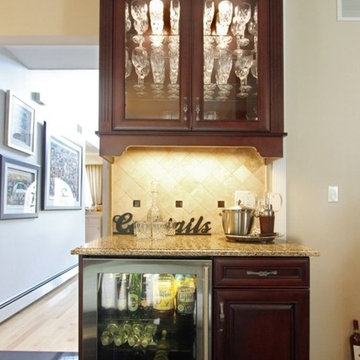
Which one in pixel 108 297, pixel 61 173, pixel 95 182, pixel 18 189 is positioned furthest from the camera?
pixel 95 182

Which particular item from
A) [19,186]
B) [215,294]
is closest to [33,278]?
[19,186]

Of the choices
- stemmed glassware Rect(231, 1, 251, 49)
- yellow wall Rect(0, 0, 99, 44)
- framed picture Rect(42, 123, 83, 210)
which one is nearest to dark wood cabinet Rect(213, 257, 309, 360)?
stemmed glassware Rect(231, 1, 251, 49)

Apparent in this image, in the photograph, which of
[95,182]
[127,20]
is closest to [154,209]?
[127,20]

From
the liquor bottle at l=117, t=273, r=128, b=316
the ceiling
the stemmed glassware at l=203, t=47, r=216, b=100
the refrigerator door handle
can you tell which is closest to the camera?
the refrigerator door handle

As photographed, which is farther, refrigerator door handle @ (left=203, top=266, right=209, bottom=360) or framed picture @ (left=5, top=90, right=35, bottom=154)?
framed picture @ (left=5, top=90, right=35, bottom=154)

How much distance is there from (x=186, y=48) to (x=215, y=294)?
131 centimetres

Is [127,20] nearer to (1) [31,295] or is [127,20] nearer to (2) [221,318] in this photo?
(2) [221,318]

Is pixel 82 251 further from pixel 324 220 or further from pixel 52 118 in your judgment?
pixel 52 118

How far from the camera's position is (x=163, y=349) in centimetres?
177

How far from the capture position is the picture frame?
2.22 m

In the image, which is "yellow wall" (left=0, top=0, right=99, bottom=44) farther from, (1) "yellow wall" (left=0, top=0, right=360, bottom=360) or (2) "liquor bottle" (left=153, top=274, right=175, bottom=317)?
(2) "liquor bottle" (left=153, top=274, right=175, bottom=317)

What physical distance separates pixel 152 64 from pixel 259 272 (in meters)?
1.29

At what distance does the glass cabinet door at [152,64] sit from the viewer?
1.94m

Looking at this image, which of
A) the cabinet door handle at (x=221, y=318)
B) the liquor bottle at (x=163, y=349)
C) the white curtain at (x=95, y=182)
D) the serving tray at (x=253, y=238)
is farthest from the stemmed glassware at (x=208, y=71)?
the white curtain at (x=95, y=182)
